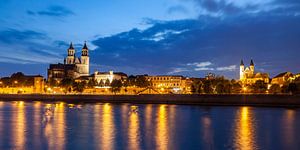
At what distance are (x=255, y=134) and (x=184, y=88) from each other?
4245 inches

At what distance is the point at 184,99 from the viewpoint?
6756cm

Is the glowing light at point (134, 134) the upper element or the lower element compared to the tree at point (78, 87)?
lower

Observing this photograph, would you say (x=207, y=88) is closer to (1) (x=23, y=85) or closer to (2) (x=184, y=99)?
(2) (x=184, y=99)

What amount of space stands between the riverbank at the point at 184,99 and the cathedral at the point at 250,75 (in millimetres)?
66409

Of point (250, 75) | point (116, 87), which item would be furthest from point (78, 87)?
point (250, 75)

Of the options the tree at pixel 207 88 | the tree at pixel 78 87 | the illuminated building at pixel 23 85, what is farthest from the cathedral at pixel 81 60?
the tree at pixel 207 88

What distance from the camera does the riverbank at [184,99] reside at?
58.8m

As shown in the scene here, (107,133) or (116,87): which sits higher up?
(116,87)

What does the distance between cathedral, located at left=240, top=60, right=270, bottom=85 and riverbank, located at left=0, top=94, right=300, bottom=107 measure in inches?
2615

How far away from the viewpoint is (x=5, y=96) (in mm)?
87812

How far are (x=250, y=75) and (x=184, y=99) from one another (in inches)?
3240

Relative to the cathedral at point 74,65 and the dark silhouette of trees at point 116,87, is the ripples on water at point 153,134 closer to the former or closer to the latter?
the dark silhouette of trees at point 116,87

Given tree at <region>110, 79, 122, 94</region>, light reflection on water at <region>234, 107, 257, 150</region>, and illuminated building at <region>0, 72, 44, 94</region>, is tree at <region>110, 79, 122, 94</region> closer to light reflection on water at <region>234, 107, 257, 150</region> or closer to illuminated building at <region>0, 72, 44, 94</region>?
illuminated building at <region>0, 72, 44, 94</region>

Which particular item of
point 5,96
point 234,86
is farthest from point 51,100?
point 234,86
